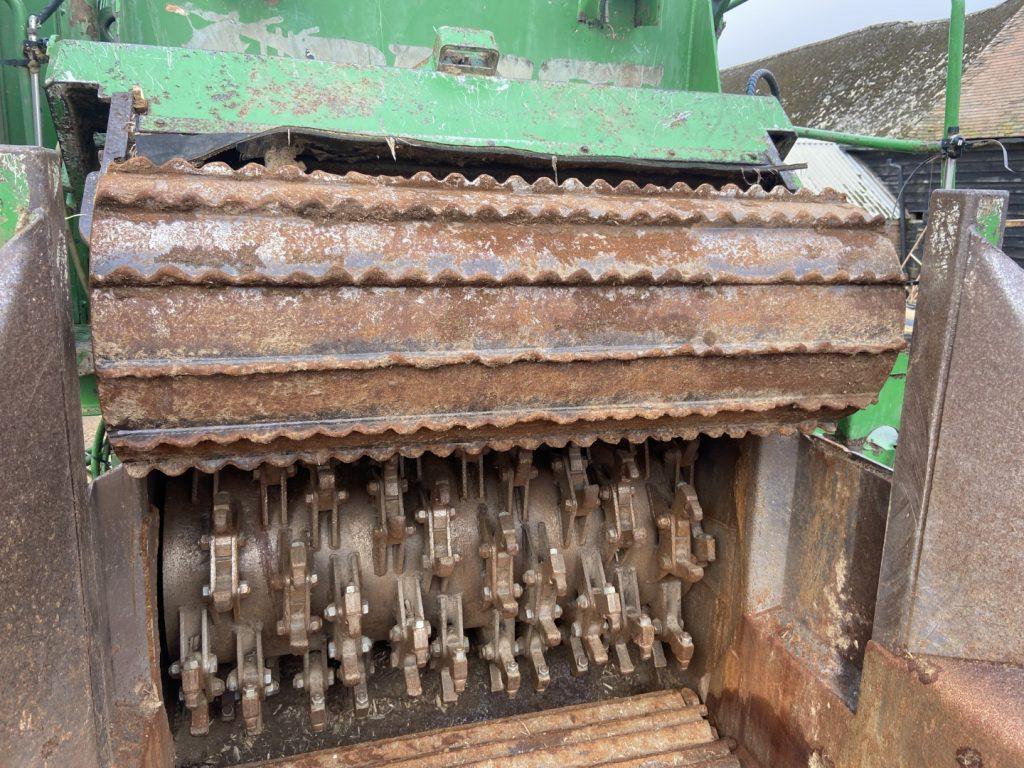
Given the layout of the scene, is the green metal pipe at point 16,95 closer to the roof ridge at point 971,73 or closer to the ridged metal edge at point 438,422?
the ridged metal edge at point 438,422

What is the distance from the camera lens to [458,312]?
121cm

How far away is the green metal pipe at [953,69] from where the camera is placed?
7.31ft

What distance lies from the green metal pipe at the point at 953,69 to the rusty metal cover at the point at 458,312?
1168 millimetres

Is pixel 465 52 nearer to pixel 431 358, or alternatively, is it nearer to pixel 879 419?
pixel 431 358

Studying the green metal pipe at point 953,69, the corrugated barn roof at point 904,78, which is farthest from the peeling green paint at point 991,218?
the corrugated barn roof at point 904,78

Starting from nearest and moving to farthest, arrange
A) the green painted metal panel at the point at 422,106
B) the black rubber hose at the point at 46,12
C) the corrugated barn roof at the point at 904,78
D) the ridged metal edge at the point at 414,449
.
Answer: the ridged metal edge at the point at 414,449, the green painted metal panel at the point at 422,106, the black rubber hose at the point at 46,12, the corrugated barn roof at the point at 904,78

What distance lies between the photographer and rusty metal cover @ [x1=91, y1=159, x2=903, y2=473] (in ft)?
3.62

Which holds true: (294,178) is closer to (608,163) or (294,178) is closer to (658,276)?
(658,276)

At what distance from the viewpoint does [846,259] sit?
137 cm

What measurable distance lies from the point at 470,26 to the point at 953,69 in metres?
1.46

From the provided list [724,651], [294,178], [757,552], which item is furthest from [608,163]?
[724,651]

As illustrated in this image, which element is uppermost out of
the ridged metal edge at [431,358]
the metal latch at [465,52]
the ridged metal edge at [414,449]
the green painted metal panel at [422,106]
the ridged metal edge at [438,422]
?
the metal latch at [465,52]

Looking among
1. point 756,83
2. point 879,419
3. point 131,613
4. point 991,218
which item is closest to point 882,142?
point 756,83

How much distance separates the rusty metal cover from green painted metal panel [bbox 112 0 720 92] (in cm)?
113
